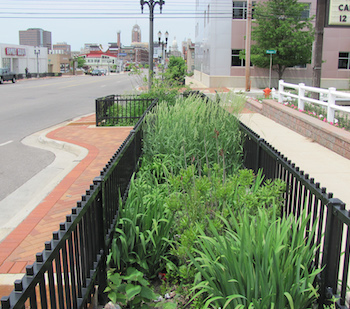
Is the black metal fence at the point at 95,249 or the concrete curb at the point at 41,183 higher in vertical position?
the black metal fence at the point at 95,249

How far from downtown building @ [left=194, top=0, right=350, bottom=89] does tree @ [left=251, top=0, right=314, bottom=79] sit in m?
2.93

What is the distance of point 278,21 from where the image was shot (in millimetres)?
34656

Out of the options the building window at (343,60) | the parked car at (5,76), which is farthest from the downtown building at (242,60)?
the parked car at (5,76)

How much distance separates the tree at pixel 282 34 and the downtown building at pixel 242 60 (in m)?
2.93

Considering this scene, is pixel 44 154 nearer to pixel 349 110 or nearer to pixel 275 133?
pixel 275 133

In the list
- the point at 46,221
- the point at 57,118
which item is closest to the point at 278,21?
the point at 57,118

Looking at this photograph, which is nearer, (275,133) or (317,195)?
(317,195)

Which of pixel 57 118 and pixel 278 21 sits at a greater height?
pixel 278 21

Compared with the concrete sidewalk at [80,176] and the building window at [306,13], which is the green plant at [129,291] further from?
the building window at [306,13]

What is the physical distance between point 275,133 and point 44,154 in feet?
19.5

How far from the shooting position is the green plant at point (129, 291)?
3.28 metres

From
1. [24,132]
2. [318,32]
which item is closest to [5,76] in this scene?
[24,132]

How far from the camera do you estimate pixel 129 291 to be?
3.28 m

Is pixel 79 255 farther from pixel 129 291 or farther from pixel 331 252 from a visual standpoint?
pixel 331 252
